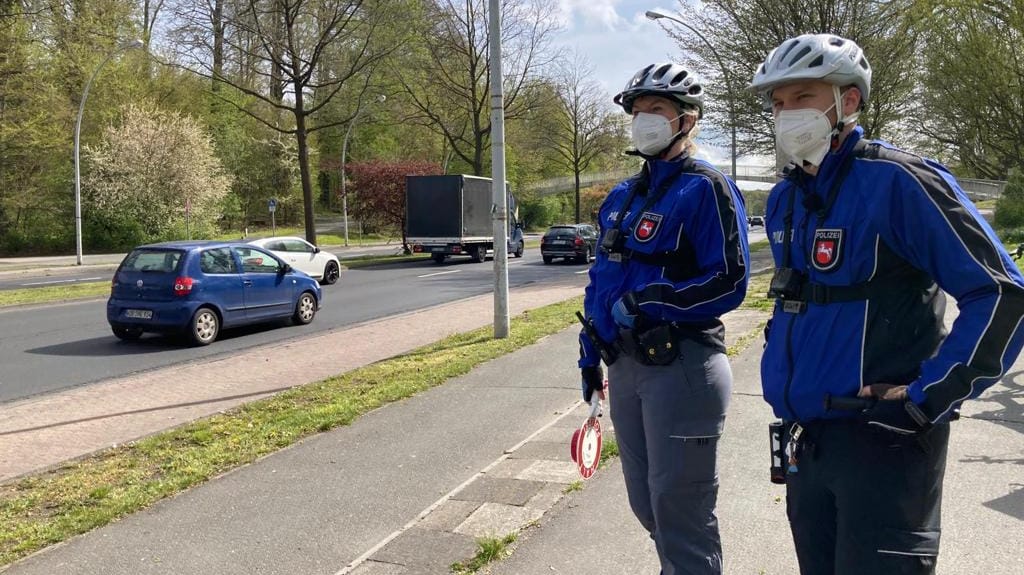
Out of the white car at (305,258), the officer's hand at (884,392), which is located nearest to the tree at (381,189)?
the white car at (305,258)

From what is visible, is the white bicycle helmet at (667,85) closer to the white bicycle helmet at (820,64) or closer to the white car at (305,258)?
the white bicycle helmet at (820,64)

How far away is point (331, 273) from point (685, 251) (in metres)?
19.9

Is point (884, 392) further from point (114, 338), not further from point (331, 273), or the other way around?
point (331, 273)

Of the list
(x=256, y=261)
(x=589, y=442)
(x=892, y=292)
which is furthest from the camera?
(x=256, y=261)

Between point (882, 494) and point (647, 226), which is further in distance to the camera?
point (647, 226)

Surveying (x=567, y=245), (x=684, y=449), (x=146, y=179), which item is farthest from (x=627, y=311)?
(x=146, y=179)

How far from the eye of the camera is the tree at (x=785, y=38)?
64.3 feet

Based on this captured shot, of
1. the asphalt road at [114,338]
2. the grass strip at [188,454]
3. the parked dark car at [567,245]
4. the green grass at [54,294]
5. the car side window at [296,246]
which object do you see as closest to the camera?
the grass strip at [188,454]

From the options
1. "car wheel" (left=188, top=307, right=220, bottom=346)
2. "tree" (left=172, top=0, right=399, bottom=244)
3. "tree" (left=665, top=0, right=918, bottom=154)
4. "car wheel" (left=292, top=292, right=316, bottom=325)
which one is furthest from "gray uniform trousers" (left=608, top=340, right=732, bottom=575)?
"tree" (left=172, top=0, right=399, bottom=244)

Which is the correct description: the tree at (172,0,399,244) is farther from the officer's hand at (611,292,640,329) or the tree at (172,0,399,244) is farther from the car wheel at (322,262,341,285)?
the officer's hand at (611,292,640,329)

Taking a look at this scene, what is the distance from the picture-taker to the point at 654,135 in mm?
2822

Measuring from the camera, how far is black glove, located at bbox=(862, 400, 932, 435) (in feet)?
5.63

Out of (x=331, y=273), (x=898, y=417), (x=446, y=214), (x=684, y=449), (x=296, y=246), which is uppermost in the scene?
(x=446, y=214)

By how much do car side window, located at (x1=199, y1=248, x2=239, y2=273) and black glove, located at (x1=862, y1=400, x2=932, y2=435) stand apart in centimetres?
1147
